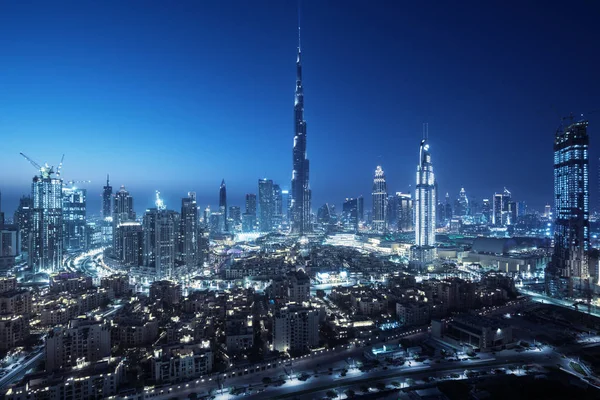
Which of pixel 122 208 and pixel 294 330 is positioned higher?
pixel 122 208

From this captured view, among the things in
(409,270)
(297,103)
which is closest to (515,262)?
(409,270)

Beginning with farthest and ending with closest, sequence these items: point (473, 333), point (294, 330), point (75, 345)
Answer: point (294, 330)
point (473, 333)
point (75, 345)

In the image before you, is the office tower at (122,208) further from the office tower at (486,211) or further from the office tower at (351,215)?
the office tower at (486,211)

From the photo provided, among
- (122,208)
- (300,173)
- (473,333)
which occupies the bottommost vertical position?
(473,333)

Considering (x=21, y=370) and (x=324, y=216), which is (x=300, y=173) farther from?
(x=21, y=370)

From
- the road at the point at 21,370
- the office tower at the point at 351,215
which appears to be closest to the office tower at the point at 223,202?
the office tower at the point at 351,215

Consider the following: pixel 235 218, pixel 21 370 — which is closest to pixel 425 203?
pixel 21 370
